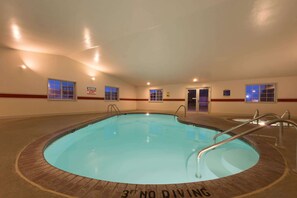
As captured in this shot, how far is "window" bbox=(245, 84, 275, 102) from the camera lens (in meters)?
8.12

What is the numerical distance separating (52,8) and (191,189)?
4320 millimetres

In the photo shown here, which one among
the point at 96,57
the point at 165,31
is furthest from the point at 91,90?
the point at 165,31

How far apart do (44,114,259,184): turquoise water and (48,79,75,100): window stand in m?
3.99

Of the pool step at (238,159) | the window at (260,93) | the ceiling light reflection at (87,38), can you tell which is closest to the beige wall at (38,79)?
the ceiling light reflection at (87,38)

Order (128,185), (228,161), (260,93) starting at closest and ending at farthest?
1. (128,185)
2. (228,161)
3. (260,93)

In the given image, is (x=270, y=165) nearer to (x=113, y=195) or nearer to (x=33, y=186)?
(x=113, y=195)

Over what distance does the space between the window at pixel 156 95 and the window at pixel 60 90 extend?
6111 mm

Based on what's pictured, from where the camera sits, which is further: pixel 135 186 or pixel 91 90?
pixel 91 90

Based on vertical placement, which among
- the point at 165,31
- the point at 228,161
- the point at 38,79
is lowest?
the point at 228,161

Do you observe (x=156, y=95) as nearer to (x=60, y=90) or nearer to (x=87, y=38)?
(x=60, y=90)

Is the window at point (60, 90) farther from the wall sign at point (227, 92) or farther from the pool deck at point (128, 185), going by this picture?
the wall sign at point (227, 92)

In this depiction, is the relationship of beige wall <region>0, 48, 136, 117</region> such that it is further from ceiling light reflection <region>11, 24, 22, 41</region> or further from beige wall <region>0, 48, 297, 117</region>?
ceiling light reflection <region>11, 24, 22, 41</region>

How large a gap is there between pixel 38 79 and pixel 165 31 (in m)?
5.91

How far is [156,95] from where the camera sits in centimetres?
1226
